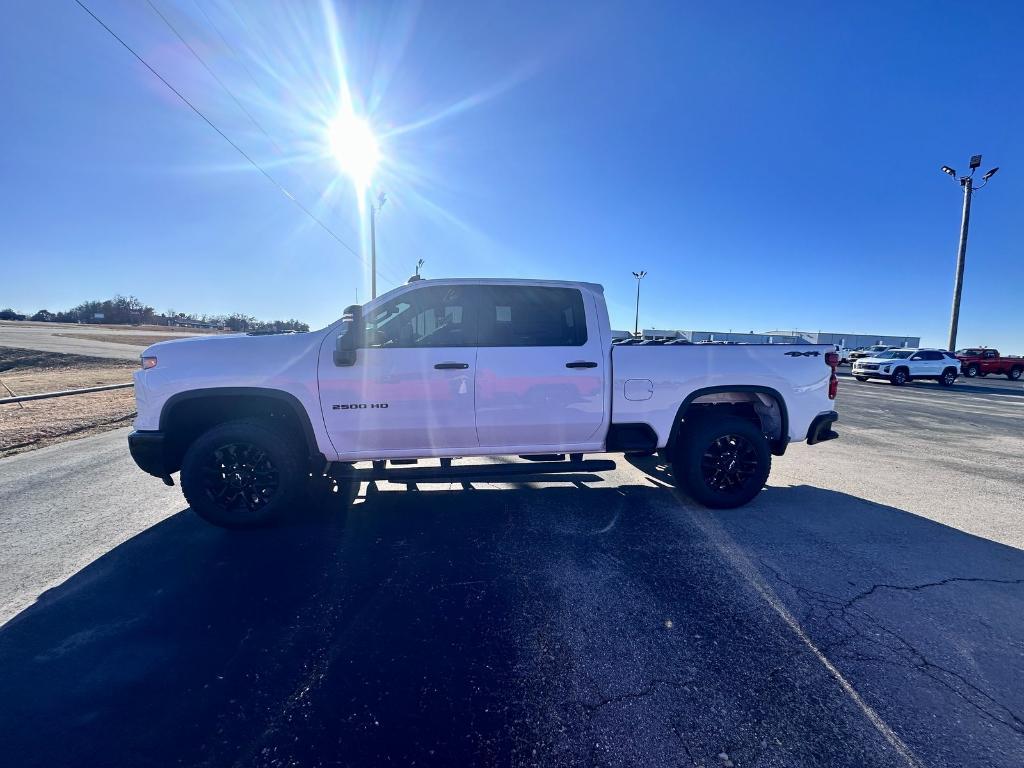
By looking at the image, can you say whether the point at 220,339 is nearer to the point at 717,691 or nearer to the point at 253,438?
the point at 253,438

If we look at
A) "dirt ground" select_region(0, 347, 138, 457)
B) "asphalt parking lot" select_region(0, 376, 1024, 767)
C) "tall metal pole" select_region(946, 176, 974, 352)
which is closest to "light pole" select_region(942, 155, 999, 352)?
"tall metal pole" select_region(946, 176, 974, 352)

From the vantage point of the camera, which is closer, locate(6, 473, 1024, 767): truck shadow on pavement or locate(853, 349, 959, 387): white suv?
locate(6, 473, 1024, 767): truck shadow on pavement

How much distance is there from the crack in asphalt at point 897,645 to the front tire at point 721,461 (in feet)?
3.53

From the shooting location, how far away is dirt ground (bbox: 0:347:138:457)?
6.74m

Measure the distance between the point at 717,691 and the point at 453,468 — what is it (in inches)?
93.9

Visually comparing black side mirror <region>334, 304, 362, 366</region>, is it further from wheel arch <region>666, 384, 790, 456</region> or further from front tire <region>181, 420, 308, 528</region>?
wheel arch <region>666, 384, 790, 456</region>

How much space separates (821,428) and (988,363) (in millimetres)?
35194

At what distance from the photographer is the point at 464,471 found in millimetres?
3574

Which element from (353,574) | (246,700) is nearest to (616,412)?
(353,574)

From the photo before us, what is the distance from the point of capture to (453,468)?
366cm

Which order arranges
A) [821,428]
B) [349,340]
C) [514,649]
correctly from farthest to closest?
[821,428] → [349,340] → [514,649]

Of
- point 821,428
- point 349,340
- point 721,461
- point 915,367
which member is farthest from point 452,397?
point 915,367

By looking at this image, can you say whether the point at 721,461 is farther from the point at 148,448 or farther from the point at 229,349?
the point at 148,448

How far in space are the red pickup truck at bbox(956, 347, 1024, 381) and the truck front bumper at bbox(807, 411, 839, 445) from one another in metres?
33.4
